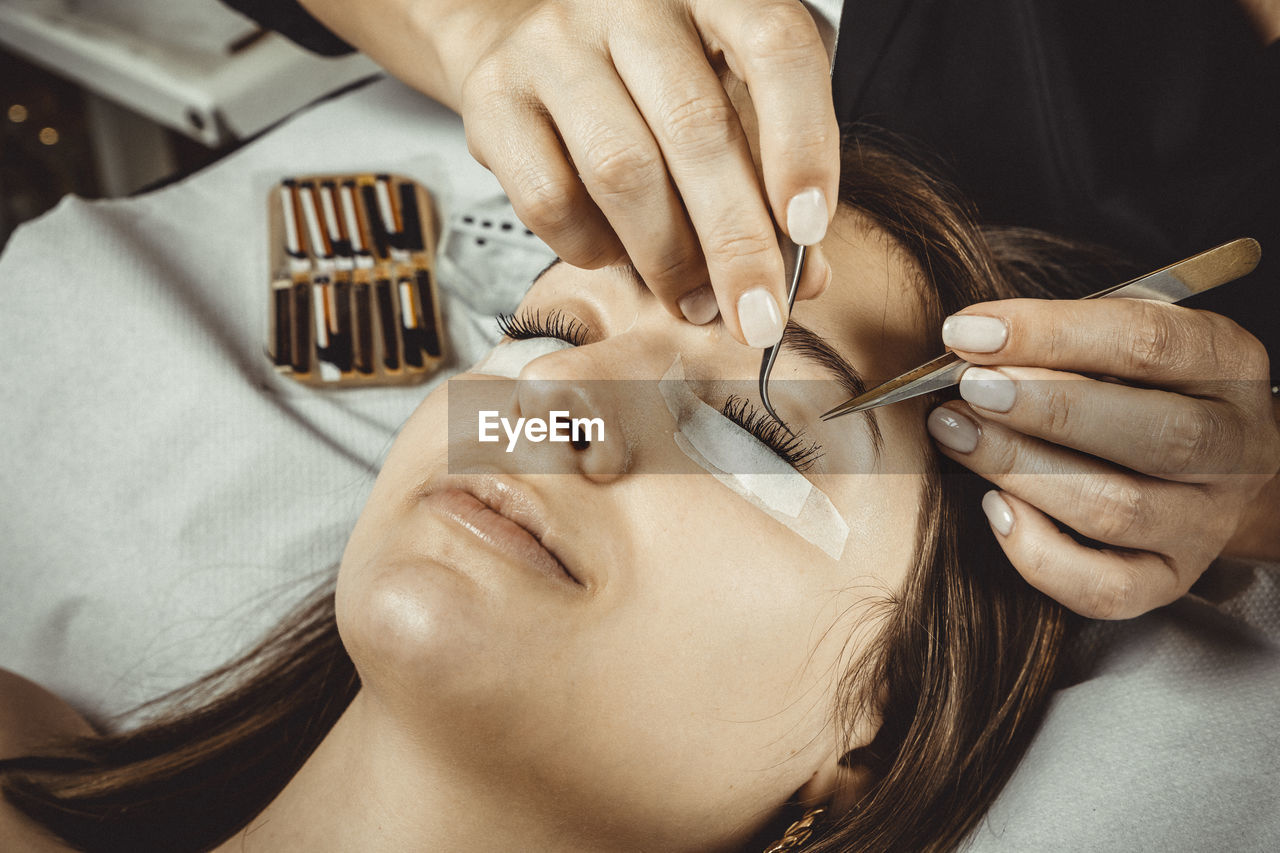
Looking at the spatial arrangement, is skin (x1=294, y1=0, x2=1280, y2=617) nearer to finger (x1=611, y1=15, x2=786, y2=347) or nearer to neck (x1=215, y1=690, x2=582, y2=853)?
finger (x1=611, y1=15, x2=786, y2=347)

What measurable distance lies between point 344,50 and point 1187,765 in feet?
5.06

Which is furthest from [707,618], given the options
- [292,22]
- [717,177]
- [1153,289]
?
[292,22]

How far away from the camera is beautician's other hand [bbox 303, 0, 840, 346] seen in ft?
1.88

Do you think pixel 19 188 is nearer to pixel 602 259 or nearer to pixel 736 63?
pixel 602 259

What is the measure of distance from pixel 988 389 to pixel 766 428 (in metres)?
0.18

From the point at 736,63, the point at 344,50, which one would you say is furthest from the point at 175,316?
the point at 736,63

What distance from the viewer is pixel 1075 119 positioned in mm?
994

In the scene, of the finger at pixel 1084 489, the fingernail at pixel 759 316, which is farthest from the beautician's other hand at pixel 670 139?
the finger at pixel 1084 489

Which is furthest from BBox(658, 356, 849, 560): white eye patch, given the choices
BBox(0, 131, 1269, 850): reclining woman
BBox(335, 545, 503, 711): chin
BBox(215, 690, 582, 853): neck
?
BBox(215, 690, 582, 853): neck

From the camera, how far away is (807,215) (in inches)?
22.7

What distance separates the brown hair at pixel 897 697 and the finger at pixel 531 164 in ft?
1.19

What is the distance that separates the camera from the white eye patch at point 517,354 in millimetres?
801

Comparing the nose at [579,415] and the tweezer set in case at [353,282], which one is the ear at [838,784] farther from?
the tweezer set in case at [353,282]

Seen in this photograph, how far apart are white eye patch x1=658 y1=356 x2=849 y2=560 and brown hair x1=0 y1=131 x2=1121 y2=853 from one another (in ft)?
0.37
